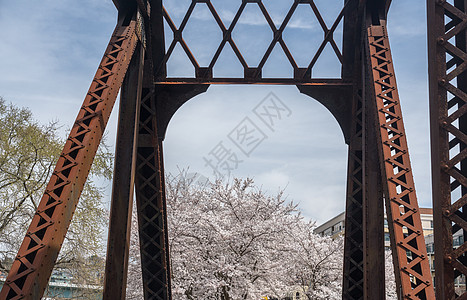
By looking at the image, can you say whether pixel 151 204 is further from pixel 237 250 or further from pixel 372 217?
pixel 237 250

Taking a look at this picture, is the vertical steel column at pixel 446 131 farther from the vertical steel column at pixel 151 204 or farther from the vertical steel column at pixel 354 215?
the vertical steel column at pixel 151 204

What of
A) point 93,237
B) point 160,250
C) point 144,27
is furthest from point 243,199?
point 144,27

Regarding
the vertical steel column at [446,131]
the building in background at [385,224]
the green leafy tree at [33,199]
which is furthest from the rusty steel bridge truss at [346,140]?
the building in background at [385,224]

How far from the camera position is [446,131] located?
4324 mm

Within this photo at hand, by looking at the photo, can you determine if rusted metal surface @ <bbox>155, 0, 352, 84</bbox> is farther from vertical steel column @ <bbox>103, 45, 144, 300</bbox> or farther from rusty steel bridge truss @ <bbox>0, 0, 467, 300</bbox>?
vertical steel column @ <bbox>103, 45, 144, 300</bbox>

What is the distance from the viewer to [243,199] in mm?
24703

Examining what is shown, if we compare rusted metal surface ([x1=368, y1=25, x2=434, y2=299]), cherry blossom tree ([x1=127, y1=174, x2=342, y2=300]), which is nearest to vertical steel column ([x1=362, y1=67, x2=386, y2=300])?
rusted metal surface ([x1=368, y1=25, x2=434, y2=299])

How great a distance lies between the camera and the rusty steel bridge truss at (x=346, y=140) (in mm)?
4402

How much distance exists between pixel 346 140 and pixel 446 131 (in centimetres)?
636

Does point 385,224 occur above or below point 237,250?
above

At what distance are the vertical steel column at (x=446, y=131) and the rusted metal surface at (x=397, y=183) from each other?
1310 mm

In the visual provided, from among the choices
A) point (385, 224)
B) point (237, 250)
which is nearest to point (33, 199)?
point (237, 250)

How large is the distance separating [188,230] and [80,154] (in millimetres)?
17070

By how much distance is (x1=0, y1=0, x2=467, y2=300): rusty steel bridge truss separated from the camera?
440cm
